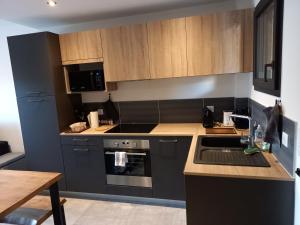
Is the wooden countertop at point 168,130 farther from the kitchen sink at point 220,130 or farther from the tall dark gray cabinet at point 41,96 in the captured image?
the tall dark gray cabinet at point 41,96

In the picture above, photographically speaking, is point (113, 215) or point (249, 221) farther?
point (113, 215)

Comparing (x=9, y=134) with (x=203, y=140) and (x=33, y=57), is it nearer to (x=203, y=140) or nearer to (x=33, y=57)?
(x=33, y=57)

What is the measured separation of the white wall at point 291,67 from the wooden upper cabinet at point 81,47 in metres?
2.06

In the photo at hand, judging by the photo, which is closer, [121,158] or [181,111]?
[121,158]

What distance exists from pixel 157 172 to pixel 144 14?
203cm

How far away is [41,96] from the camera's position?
2.84m

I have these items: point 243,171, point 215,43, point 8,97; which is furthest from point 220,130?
point 8,97

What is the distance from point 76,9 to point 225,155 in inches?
89.3

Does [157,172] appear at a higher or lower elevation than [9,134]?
lower

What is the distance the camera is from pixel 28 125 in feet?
9.74

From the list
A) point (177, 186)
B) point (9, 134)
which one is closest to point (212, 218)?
point (177, 186)

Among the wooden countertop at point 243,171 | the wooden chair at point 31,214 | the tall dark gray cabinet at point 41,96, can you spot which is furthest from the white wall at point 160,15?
the wooden chair at point 31,214

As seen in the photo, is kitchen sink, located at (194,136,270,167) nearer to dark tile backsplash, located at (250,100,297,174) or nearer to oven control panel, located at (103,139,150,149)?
dark tile backsplash, located at (250,100,297,174)

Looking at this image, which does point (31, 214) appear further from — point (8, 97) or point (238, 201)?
point (8, 97)
